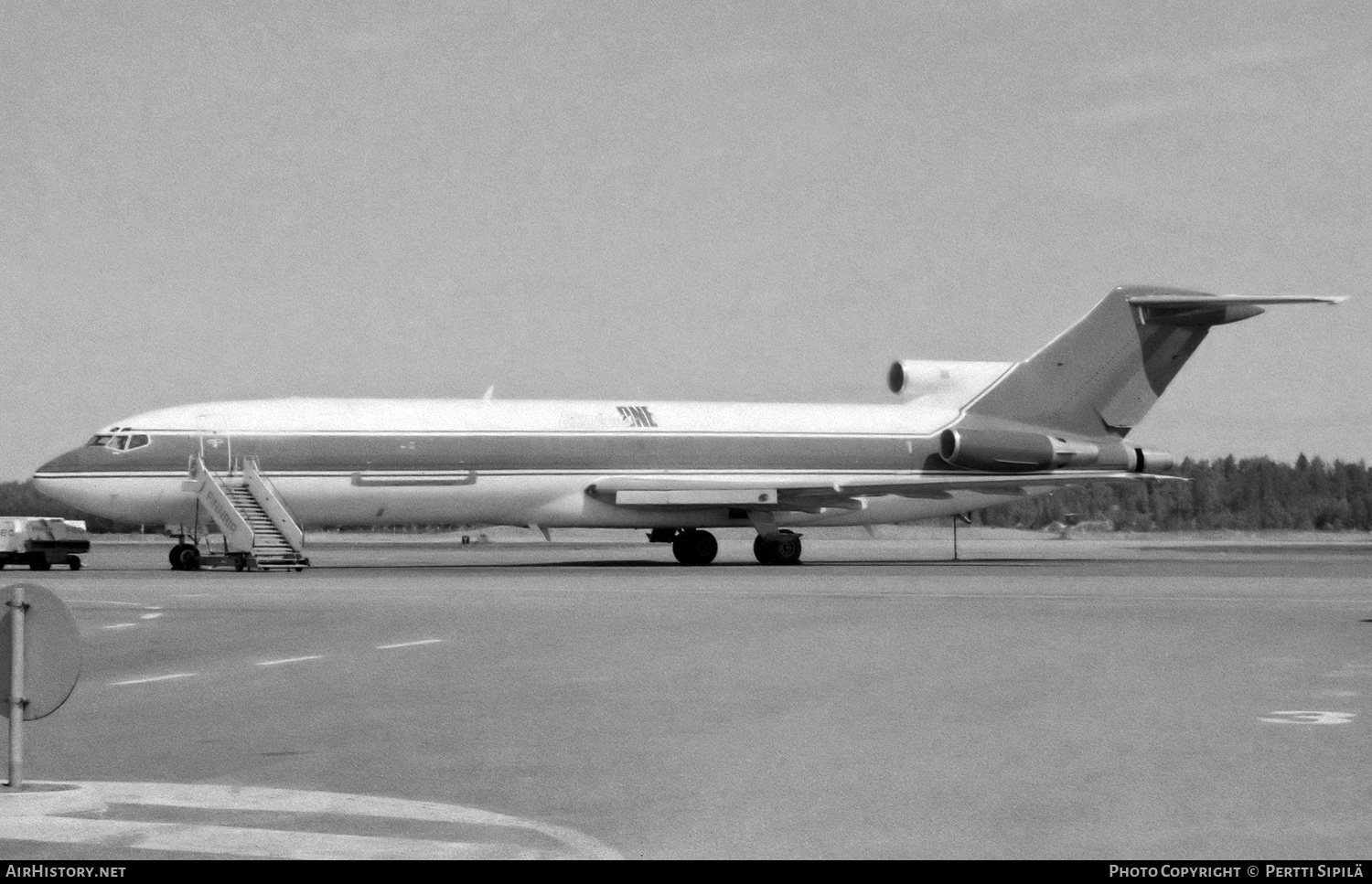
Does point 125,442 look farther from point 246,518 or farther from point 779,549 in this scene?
point 779,549

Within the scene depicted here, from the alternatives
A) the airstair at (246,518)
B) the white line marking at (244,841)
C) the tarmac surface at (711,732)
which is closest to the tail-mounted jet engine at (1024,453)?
the airstair at (246,518)

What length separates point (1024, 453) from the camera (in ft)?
152

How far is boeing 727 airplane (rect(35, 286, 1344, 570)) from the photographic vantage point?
39156mm

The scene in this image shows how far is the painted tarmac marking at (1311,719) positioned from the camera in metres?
11.4

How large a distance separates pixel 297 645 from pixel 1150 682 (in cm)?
924

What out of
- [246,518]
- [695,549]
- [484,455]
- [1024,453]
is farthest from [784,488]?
[246,518]

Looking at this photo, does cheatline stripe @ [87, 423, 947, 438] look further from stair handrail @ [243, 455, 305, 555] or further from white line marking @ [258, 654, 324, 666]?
white line marking @ [258, 654, 324, 666]

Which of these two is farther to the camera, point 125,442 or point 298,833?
point 125,442

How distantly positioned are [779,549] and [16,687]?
117 feet

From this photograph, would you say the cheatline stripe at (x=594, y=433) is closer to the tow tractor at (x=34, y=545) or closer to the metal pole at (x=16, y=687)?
the tow tractor at (x=34, y=545)

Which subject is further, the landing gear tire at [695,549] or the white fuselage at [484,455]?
the landing gear tire at [695,549]

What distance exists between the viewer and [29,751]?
10.4 meters

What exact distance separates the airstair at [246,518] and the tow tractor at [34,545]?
4564mm

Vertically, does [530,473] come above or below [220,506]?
above
